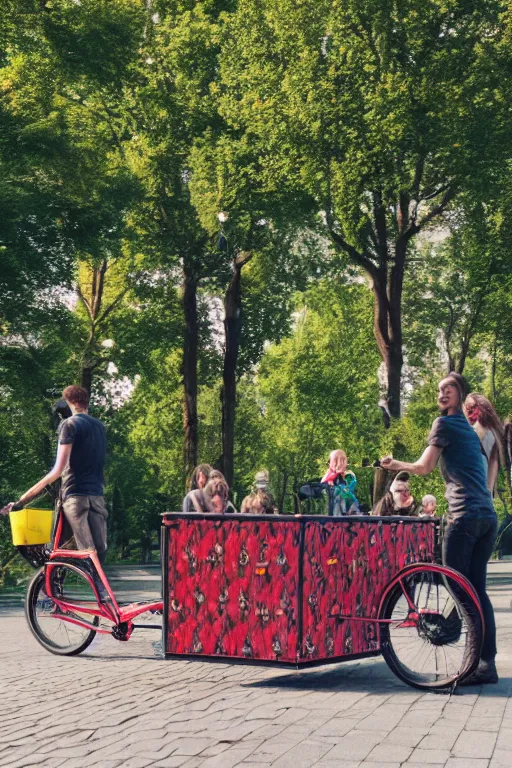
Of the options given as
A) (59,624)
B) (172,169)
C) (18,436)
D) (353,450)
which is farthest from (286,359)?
(59,624)

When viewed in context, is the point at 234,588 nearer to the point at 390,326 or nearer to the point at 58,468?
Answer: the point at 58,468

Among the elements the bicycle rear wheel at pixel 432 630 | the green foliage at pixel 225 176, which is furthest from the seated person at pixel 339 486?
the green foliage at pixel 225 176

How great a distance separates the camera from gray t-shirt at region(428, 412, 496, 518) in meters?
7.86

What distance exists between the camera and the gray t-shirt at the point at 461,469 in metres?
7.86

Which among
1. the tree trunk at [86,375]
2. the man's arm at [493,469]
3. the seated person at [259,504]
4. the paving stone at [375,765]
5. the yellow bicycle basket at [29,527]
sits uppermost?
the tree trunk at [86,375]

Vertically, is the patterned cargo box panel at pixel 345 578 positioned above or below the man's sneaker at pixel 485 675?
above

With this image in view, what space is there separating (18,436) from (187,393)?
669cm

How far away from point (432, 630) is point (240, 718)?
1.54 m

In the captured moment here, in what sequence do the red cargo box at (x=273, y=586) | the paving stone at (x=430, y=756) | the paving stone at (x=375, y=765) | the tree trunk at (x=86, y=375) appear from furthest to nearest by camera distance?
the tree trunk at (x=86, y=375), the red cargo box at (x=273, y=586), the paving stone at (x=430, y=756), the paving stone at (x=375, y=765)

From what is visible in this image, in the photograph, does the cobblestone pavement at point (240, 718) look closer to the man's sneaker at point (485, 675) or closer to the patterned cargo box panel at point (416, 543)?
the man's sneaker at point (485, 675)

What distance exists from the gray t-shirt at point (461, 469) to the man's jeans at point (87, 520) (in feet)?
9.78

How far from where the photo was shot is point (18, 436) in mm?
32938

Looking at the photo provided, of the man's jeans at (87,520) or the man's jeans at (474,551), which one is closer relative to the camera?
the man's jeans at (474,551)

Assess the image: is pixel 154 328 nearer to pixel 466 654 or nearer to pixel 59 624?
pixel 59 624
